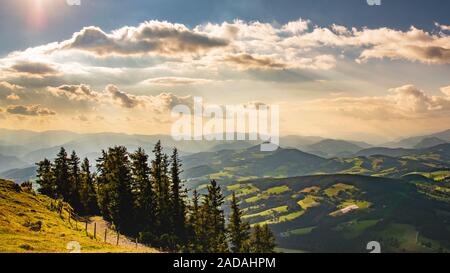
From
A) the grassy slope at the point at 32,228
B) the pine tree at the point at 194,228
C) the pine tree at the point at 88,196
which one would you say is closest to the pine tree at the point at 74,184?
the pine tree at the point at 88,196

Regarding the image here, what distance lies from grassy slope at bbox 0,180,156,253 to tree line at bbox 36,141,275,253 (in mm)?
10567

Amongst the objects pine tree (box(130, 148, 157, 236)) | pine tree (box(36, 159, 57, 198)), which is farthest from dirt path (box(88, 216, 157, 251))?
pine tree (box(36, 159, 57, 198))

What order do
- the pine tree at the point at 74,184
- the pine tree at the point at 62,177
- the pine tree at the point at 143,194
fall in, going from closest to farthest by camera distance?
the pine tree at the point at 143,194 < the pine tree at the point at 74,184 < the pine tree at the point at 62,177

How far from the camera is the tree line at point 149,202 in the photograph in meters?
70.2

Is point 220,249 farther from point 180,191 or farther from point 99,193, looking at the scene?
point 99,193

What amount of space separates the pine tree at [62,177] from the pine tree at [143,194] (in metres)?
20.3

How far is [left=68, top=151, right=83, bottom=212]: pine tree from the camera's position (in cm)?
8412

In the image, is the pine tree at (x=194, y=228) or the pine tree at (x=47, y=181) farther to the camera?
the pine tree at (x=47, y=181)

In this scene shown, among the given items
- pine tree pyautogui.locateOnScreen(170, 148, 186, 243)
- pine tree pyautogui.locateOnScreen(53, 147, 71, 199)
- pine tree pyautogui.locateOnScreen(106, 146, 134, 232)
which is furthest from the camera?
pine tree pyautogui.locateOnScreen(53, 147, 71, 199)

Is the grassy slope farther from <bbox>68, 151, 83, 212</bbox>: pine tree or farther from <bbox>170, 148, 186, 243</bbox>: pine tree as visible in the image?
<bbox>170, 148, 186, 243</bbox>: pine tree

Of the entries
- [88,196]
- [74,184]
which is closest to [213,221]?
[88,196]

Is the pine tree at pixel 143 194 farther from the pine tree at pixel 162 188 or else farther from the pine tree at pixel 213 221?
the pine tree at pixel 213 221

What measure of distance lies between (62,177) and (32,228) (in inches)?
1707
